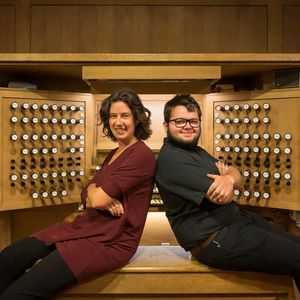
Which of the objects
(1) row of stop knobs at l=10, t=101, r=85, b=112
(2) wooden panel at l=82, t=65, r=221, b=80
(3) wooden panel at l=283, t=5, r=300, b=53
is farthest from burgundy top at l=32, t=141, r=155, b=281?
(3) wooden panel at l=283, t=5, r=300, b=53

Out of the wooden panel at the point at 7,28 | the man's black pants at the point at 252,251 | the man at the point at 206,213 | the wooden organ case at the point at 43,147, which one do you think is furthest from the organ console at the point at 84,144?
the man's black pants at the point at 252,251

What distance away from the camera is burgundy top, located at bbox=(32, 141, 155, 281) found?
74.1 inches

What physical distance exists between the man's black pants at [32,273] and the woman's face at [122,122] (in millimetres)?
656

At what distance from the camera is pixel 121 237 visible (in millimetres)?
1983

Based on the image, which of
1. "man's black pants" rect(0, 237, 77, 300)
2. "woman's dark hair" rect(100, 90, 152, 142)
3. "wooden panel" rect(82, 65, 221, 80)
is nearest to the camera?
"man's black pants" rect(0, 237, 77, 300)

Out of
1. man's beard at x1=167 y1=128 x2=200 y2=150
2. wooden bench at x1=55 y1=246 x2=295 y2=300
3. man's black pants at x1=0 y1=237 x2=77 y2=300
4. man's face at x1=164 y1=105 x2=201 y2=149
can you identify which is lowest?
wooden bench at x1=55 y1=246 x2=295 y2=300

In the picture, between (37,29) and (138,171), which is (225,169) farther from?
(37,29)

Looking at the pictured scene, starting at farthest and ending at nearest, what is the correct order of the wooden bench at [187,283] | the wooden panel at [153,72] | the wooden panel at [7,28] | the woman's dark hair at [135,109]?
1. the wooden panel at [7,28]
2. the wooden panel at [153,72]
3. the woman's dark hair at [135,109]
4. the wooden bench at [187,283]

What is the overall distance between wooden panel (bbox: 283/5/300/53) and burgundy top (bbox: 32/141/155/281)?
2290 mm

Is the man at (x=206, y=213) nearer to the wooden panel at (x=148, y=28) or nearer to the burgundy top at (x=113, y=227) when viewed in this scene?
the burgundy top at (x=113, y=227)

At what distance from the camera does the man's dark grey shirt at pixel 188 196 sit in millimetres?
1874

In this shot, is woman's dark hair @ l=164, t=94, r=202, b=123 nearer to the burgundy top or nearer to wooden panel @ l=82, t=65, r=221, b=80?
the burgundy top

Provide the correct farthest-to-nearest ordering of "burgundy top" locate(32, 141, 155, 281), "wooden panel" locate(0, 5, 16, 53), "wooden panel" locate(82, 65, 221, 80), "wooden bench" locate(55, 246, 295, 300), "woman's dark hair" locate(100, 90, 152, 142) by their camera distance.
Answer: "wooden panel" locate(0, 5, 16, 53), "wooden panel" locate(82, 65, 221, 80), "woman's dark hair" locate(100, 90, 152, 142), "wooden bench" locate(55, 246, 295, 300), "burgundy top" locate(32, 141, 155, 281)

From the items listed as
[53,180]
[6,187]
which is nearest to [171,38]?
[53,180]
